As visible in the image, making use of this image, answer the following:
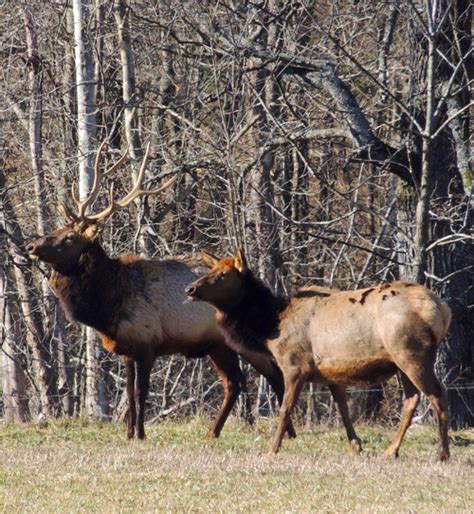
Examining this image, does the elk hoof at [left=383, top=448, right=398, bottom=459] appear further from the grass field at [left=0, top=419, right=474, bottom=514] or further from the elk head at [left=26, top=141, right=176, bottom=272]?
the elk head at [left=26, top=141, right=176, bottom=272]

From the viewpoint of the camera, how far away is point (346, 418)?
41.4 ft

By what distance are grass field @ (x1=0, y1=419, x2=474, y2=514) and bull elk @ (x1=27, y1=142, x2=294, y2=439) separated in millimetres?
704

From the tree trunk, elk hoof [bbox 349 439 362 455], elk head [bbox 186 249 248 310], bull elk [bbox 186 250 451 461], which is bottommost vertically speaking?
elk hoof [bbox 349 439 362 455]

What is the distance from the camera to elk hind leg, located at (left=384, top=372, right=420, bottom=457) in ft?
38.7

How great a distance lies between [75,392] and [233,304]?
8807mm

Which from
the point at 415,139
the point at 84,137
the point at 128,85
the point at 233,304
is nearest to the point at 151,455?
the point at 233,304

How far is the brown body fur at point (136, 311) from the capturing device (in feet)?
45.7

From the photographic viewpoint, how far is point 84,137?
17.5 m

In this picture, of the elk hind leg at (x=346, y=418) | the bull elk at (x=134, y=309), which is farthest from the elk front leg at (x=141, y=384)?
the elk hind leg at (x=346, y=418)

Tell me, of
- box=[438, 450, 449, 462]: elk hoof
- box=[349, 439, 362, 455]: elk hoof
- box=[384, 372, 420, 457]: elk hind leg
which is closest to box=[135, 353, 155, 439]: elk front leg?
box=[349, 439, 362, 455]: elk hoof

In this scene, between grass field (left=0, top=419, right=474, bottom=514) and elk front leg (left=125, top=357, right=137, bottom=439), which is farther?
elk front leg (left=125, top=357, right=137, bottom=439)

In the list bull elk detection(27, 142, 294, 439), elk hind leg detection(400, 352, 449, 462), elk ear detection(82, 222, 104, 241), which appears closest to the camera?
elk hind leg detection(400, 352, 449, 462)

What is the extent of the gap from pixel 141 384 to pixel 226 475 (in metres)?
3.59

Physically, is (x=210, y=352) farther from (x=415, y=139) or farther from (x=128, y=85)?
(x=128, y=85)
